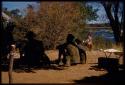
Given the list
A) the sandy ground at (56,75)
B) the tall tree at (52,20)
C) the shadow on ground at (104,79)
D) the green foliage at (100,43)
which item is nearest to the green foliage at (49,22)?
the tall tree at (52,20)

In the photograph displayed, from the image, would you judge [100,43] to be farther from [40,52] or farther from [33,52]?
[33,52]

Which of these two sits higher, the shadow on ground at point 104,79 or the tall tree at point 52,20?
the tall tree at point 52,20

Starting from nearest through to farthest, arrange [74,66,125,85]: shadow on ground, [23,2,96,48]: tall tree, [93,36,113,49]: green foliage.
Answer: [74,66,125,85]: shadow on ground < [23,2,96,48]: tall tree < [93,36,113,49]: green foliage

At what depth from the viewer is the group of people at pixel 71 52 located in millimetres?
15766

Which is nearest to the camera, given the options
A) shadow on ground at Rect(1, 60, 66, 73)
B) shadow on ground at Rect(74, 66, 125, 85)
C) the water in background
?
shadow on ground at Rect(74, 66, 125, 85)

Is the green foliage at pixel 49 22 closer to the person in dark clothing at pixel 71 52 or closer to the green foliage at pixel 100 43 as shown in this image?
the green foliage at pixel 100 43

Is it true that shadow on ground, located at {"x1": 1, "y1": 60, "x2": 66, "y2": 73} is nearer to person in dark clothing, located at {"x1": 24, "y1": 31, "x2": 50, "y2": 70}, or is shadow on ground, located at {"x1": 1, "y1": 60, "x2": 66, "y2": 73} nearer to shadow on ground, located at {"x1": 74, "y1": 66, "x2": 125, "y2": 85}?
person in dark clothing, located at {"x1": 24, "y1": 31, "x2": 50, "y2": 70}

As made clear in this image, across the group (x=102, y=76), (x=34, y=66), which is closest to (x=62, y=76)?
(x=102, y=76)

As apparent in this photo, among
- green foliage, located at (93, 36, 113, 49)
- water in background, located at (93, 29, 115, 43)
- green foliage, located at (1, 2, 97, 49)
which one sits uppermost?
green foliage, located at (1, 2, 97, 49)

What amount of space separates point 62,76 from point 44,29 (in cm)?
1061

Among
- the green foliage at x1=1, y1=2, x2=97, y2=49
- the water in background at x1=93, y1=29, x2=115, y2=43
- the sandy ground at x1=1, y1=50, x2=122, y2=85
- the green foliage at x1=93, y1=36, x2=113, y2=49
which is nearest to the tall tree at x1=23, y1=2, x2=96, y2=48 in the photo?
the green foliage at x1=1, y1=2, x2=97, y2=49

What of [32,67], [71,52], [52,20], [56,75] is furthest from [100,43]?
[56,75]

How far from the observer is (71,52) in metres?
15.8

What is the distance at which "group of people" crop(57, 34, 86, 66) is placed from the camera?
51.7ft
